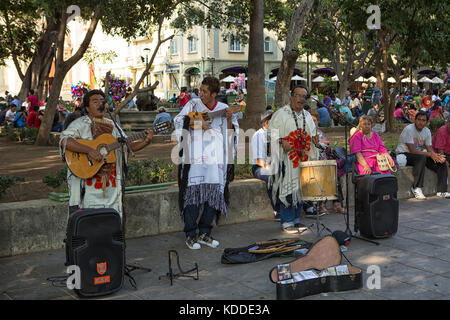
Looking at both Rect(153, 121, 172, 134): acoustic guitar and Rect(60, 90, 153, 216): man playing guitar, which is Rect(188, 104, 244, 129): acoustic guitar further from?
Rect(60, 90, 153, 216): man playing guitar

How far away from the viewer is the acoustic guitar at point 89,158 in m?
5.38

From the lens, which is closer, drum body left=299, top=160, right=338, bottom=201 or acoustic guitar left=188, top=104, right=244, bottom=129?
acoustic guitar left=188, top=104, right=244, bottom=129

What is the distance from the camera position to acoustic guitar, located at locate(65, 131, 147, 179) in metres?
5.38

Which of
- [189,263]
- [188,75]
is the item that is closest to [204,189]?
[189,263]

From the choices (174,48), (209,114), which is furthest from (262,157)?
(174,48)

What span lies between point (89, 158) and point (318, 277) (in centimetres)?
240

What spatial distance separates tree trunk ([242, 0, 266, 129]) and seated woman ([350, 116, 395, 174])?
18.6 feet

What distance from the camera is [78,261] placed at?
15.9 ft

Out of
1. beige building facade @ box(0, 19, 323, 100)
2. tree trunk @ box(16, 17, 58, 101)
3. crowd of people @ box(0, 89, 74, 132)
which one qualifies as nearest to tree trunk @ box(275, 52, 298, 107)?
crowd of people @ box(0, 89, 74, 132)

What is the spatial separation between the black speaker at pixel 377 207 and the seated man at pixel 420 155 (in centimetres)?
304

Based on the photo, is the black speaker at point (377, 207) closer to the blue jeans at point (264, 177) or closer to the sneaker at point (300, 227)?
the sneaker at point (300, 227)

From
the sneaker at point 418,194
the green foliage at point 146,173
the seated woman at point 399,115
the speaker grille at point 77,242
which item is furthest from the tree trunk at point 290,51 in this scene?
the seated woman at point 399,115

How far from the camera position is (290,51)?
13.0 meters

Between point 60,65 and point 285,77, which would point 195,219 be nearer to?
point 285,77
